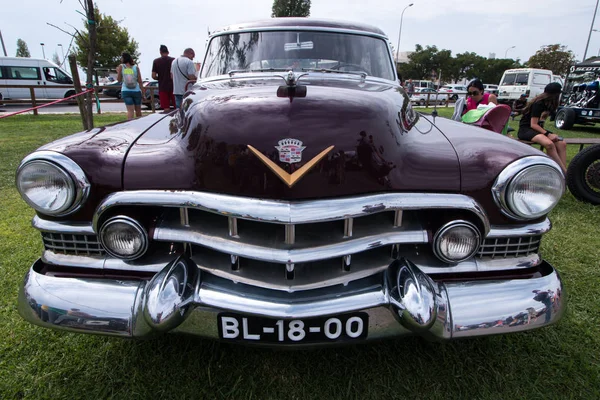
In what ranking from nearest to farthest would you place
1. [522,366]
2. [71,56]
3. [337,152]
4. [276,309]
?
[276,309] < [337,152] < [522,366] < [71,56]

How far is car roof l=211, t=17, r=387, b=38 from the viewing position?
9.20ft

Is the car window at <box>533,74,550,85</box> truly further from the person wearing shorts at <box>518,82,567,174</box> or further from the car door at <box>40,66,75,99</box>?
the car door at <box>40,66,75,99</box>

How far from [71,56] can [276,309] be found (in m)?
5.91

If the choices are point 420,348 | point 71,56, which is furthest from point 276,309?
point 71,56

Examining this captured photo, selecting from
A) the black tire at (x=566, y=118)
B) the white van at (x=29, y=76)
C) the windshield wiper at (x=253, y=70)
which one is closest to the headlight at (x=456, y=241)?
the windshield wiper at (x=253, y=70)

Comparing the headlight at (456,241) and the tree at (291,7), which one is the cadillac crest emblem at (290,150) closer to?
the headlight at (456,241)

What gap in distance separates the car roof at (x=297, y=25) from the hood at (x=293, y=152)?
127 cm

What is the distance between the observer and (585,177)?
445 centimetres

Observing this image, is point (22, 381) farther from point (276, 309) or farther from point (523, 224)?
point (523, 224)

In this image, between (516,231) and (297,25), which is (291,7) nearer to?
(297,25)

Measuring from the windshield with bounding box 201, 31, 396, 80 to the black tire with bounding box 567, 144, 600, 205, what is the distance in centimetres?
298

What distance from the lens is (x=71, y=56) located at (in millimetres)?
5641

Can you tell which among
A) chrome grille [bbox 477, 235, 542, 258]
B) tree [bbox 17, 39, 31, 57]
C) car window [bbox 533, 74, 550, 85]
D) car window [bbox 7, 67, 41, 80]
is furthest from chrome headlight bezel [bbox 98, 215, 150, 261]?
tree [bbox 17, 39, 31, 57]

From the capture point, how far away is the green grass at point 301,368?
5.76 ft
